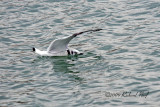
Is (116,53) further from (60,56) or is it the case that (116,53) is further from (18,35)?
(18,35)

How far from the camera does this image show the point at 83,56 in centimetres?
1800

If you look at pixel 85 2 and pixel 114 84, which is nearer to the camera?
pixel 114 84

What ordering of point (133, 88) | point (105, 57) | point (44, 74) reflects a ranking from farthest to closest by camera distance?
point (105, 57) → point (44, 74) → point (133, 88)

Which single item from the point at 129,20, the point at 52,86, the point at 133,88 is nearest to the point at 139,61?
the point at 133,88

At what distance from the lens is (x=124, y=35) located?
19.9m

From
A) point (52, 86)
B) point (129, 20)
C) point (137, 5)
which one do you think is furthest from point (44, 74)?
point (137, 5)

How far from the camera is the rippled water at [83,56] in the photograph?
14.1 metres

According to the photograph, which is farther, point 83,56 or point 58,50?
point 58,50

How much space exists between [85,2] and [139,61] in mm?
8502

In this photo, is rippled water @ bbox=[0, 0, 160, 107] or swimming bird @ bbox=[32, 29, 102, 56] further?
swimming bird @ bbox=[32, 29, 102, 56]

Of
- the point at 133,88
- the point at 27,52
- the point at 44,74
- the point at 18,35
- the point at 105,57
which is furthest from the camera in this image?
the point at 18,35

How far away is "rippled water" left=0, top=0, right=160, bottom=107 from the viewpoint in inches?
555

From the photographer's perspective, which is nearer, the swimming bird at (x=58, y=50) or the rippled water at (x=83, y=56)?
the rippled water at (x=83, y=56)

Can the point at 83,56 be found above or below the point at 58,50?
below
